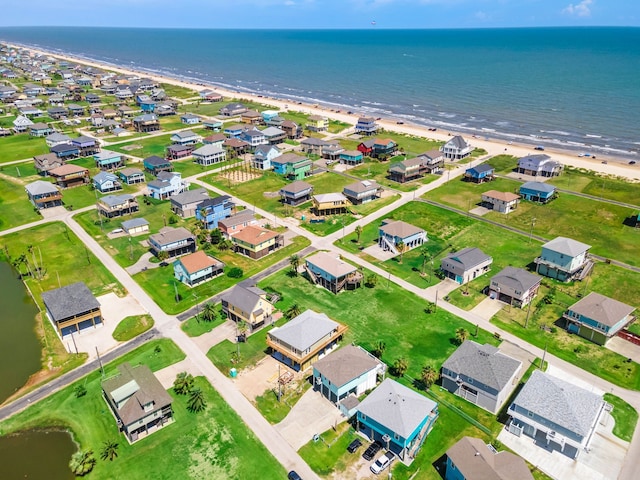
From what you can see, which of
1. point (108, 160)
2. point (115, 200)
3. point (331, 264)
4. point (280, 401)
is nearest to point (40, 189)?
point (115, 200)

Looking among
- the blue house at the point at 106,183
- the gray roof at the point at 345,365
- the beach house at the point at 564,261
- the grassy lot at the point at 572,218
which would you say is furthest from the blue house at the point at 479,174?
the blue house at the point at 106,183

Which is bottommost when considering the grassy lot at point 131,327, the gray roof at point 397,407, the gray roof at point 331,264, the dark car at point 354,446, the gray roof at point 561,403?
the grassy lot at point 131,327

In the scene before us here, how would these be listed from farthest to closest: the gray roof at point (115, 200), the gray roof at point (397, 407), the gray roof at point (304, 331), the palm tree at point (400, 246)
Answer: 1. the gray roof at point (115, 200)
2. the palm tree at point (400, 246)
3. the gray roof at point (304, 331)
4. the gray roof at point (397, 407)

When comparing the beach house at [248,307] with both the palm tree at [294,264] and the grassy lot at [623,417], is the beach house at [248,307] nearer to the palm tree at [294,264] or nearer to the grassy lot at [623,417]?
the palm tree at [294,264]

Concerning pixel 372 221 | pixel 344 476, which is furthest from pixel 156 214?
pixel 344 476

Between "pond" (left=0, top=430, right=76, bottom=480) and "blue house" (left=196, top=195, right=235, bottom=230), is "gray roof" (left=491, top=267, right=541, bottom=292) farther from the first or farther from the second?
"pond" (left=0, top=430, right=76, bottom=480)

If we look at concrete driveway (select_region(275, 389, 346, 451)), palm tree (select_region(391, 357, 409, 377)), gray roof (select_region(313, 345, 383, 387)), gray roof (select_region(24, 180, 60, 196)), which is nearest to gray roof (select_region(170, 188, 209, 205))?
gray roof (select_region(24, 180, 60, 196))
